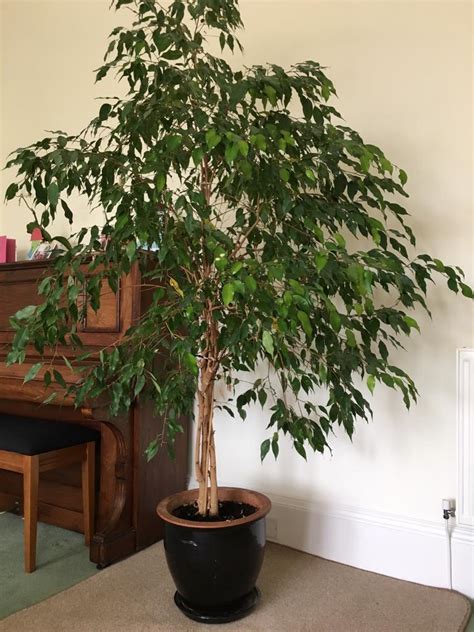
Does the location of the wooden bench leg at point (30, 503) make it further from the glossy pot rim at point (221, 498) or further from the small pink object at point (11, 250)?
the small pink object at point (11, 250)

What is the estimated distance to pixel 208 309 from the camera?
1.51 m

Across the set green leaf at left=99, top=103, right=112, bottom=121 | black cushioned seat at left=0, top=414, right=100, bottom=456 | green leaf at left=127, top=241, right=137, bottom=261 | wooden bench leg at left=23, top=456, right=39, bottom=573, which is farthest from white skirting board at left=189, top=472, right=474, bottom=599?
green leaf at left=99, top=103, right=112, bottom=121

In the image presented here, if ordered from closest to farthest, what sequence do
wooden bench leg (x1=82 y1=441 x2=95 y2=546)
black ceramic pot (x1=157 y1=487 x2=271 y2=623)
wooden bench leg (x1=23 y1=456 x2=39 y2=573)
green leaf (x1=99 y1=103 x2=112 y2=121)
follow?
green leaf (x1=99 y1=103 x2=112 y2=121), black ceramic pot (x1=157 y1=487 x2=271 y2=623), wooden bench leg (x1=23 y1=456 x2=39 y2=573), wooden bench leg (x1=82 y1=441 x2=95 y2=546)

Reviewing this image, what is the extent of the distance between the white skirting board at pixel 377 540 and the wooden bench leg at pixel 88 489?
0.74 meters

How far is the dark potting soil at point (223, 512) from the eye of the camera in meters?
1.66

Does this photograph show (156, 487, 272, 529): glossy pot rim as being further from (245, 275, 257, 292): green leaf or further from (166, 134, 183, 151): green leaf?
(166, 134, 183, 151): green leaf

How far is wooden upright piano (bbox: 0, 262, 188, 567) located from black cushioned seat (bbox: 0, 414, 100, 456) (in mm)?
79

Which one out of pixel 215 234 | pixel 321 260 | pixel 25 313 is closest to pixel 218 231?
pixel 215 234

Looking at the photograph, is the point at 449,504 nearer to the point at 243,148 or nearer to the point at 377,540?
the point at 377,540

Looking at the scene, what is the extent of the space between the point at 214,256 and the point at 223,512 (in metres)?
0.91

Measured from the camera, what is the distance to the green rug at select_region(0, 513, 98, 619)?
5.94 ft

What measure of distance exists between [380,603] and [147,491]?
970 mm

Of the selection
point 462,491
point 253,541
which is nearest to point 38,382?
point 253,541

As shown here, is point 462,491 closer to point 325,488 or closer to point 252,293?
point 325,488
